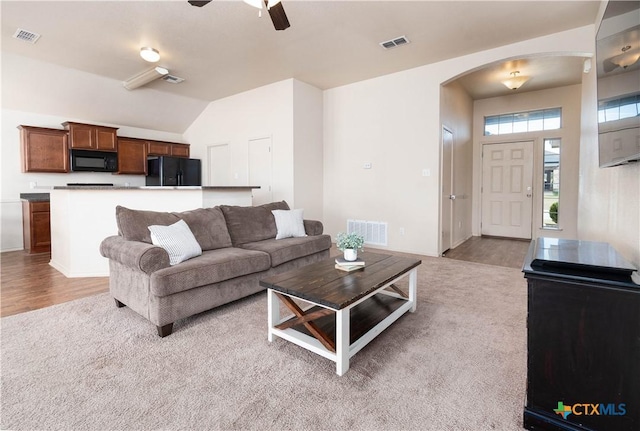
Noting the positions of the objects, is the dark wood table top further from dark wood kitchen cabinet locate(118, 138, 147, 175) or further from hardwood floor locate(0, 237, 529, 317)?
dark wood kitchen cabinet locate(118, 138, 147, 175)

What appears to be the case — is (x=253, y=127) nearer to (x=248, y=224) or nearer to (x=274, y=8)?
(x=248, y=224)

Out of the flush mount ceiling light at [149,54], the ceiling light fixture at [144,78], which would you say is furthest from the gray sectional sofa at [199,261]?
Answer: the ceiling light fixture at [144,78]

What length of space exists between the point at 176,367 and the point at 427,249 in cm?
394

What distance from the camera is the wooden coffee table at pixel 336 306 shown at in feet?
5.83

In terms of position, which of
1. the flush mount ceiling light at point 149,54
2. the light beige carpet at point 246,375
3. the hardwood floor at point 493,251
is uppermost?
the flush mount ceiling light at point 149,54

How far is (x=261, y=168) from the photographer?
18.9 feet

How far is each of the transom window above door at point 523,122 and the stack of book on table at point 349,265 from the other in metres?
5.66

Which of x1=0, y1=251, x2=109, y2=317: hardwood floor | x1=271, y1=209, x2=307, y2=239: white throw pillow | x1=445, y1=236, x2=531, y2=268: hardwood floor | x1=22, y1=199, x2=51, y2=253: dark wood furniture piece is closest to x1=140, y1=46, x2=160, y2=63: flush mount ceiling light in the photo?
x1=271, y1=209, x2=307, y2=239: white throw pillow

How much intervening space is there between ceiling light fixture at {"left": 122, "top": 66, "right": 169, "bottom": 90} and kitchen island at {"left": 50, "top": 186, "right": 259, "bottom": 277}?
203cm

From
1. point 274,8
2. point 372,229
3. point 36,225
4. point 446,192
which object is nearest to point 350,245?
point 274,8

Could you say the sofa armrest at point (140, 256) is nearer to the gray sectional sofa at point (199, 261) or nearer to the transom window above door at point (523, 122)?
the gray sectional sofa at point (199, 261)

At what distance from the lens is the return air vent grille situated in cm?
534

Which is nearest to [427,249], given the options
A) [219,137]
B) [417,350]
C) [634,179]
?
[417,350]

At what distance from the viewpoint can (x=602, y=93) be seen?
1799 millimetres
